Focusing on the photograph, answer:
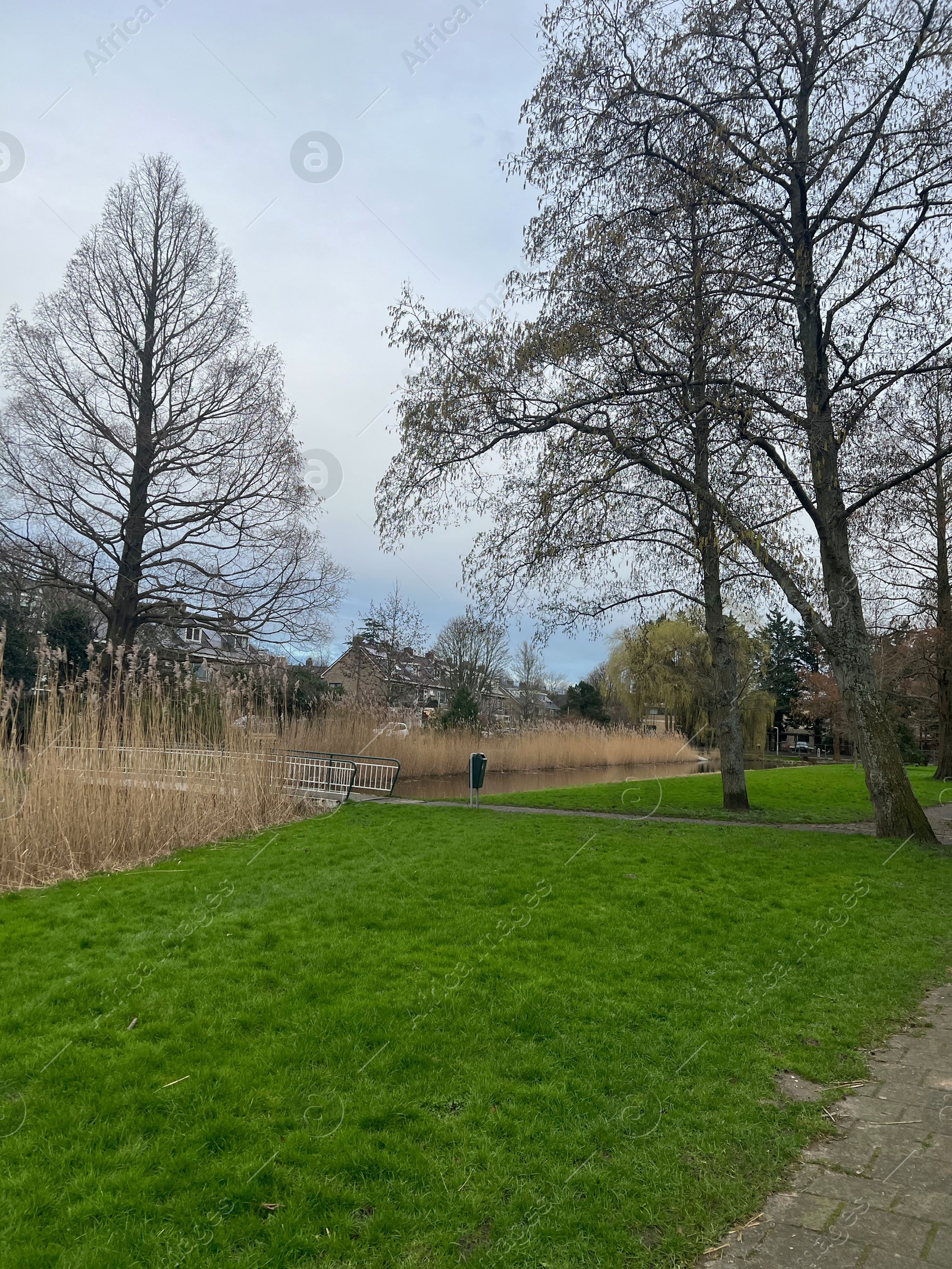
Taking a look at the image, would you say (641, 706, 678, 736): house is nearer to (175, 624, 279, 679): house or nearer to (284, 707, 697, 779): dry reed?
(284, 707, 697, 779): dry reed

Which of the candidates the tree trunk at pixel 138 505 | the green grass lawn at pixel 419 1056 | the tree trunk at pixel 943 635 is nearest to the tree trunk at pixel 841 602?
the green grass lawn at pixel 419 1056

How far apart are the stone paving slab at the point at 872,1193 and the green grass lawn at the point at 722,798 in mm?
9895

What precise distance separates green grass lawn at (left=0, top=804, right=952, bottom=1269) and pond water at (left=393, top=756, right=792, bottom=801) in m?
9.32

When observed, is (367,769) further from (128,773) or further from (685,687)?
(685,687)

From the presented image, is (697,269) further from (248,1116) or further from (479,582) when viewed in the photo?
(248,1116)

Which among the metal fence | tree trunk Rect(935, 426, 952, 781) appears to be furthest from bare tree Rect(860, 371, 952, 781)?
the metal fence

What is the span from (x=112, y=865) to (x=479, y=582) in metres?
6.37

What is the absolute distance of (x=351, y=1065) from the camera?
11.6ft

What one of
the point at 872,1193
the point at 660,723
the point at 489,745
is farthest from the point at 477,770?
the point at 660,723

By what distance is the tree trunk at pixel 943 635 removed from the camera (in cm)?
2009

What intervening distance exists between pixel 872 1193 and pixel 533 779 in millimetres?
20228

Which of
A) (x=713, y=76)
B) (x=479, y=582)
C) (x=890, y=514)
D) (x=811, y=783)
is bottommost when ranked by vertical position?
(x=811, y=783)

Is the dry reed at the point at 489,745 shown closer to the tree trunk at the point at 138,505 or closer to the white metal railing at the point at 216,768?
the white metal railing at the point at 216,768

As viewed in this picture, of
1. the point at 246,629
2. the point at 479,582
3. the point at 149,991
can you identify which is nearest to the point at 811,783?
the point at 479,582
